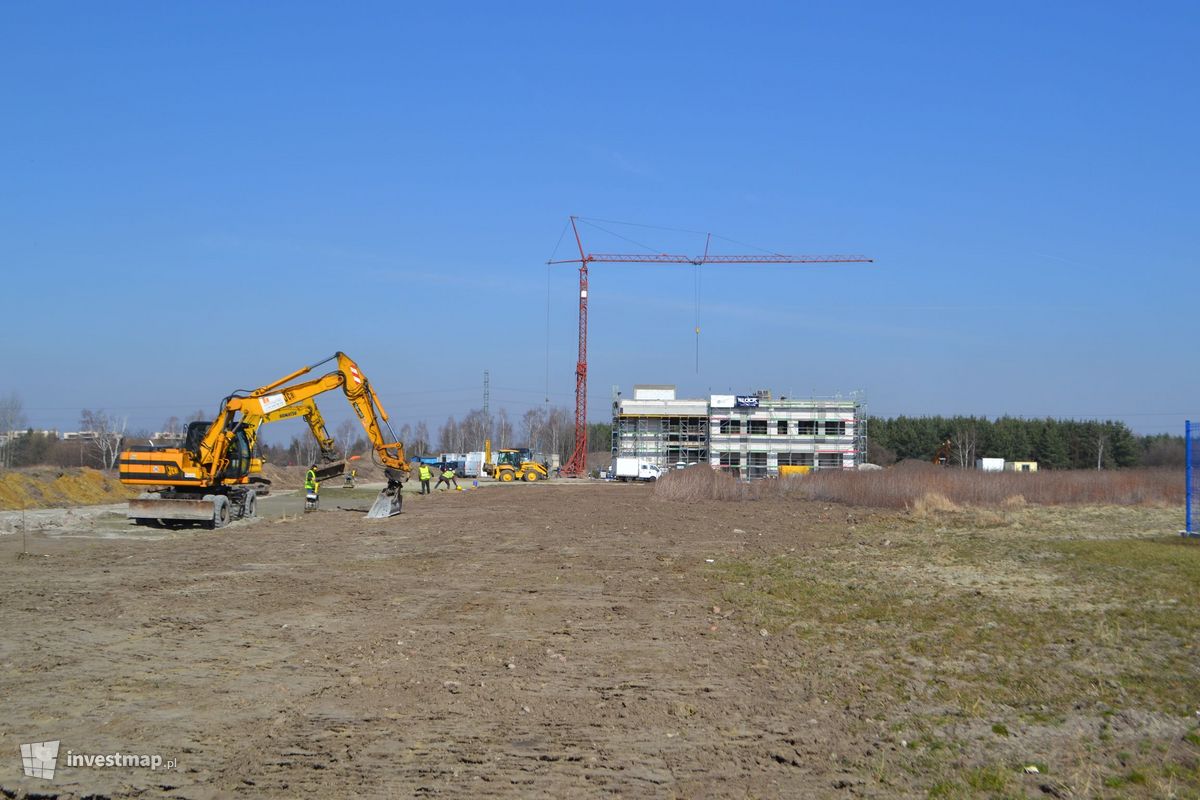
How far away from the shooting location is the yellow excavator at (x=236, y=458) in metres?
28.1

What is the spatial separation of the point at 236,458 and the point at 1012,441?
359 feet

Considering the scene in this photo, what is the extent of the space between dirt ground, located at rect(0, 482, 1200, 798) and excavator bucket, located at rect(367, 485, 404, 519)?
1242 centimetres

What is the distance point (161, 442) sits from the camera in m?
37.0

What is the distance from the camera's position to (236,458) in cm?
3014

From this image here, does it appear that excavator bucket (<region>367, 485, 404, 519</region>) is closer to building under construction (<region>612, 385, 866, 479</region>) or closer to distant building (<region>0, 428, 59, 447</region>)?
building under construction (<region>612, 385, 866, 479</region>)

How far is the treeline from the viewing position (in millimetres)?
109062

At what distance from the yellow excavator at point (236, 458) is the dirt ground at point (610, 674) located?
24.0 ft

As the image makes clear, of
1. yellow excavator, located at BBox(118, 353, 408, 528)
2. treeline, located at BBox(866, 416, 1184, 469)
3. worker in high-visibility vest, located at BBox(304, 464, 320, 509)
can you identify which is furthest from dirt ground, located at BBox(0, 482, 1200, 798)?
treeline, located at BBox(866, 416, 1184, 469)

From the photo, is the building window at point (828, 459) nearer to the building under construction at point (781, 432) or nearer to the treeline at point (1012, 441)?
the building under construction at point (781, 432)

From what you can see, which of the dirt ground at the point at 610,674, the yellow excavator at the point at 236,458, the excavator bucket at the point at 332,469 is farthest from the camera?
the excavator bucket at the point at 332,469

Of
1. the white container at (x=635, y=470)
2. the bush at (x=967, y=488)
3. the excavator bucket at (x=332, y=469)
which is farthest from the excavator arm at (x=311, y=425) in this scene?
the white container at (x=635, y=470)

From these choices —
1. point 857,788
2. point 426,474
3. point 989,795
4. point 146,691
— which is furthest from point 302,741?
point 426,474

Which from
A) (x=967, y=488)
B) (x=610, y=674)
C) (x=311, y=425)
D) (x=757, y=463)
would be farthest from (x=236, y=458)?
(x=757, y=463)

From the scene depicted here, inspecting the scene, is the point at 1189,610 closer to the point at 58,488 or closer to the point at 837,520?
the point at 837,520
